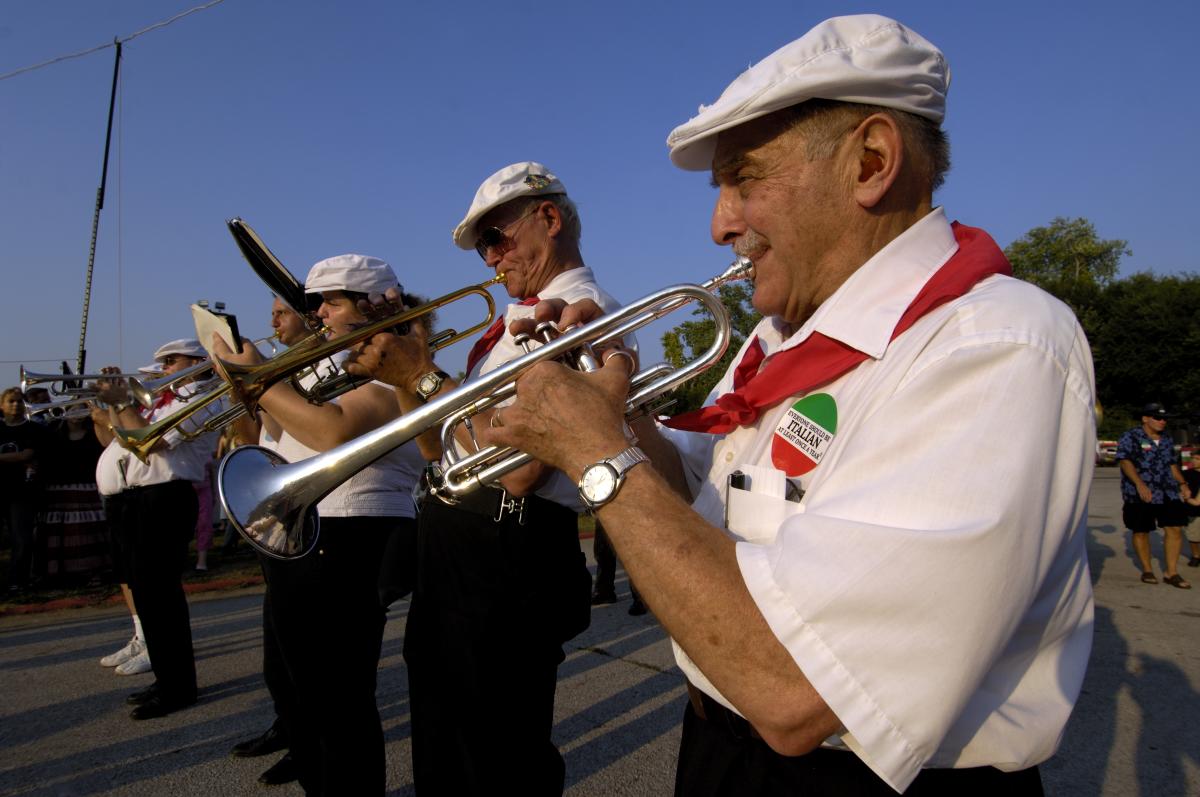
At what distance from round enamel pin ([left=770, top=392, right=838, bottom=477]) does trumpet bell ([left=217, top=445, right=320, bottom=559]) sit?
1447mm

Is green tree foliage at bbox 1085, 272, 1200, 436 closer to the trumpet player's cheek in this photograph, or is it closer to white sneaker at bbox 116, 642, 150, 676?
white sneaker at bbox 116, 642, 150, 676

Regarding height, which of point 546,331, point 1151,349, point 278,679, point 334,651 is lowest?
point 1151,349

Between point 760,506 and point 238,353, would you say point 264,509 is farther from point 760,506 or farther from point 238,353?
point 760,506

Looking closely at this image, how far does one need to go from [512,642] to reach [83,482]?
25.5ft

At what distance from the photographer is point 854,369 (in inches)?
47.2

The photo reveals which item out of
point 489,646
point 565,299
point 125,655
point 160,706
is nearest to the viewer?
point 489,646

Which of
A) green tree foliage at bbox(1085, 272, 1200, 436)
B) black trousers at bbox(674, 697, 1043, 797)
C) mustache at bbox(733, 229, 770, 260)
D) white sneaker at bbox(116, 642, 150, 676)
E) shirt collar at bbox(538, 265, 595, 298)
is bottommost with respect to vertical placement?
green tree foliage at bbox(1085, 272, 1200, 436)

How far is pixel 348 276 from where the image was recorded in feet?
9.77

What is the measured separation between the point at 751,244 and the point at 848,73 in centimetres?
34

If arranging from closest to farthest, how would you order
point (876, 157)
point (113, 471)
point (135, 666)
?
1. point (876, 157)
2. point (113, 471)
3. point (135, 666)

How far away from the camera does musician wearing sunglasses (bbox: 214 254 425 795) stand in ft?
8.99

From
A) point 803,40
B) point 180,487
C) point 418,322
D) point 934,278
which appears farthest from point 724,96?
point 180,487

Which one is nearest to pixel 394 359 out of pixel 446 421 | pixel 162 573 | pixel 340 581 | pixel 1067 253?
pixel 446 421

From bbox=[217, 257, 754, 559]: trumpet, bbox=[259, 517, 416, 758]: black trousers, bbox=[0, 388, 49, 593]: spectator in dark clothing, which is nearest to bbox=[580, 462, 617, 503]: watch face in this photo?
bbox=[217, 257, 754, 559]: trumpet
